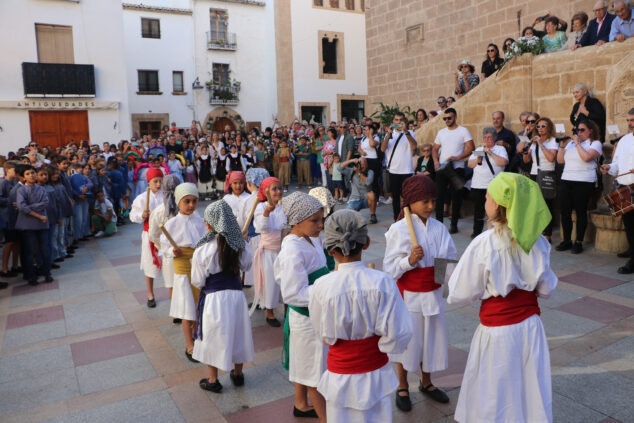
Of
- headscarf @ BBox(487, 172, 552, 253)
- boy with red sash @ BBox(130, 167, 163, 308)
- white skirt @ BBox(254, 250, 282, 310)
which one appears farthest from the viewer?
boy with red sash @ BBox(130, 167, 163, 308)

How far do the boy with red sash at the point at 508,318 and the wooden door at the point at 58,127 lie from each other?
21.3 meters

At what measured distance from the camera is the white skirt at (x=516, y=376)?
2.82m

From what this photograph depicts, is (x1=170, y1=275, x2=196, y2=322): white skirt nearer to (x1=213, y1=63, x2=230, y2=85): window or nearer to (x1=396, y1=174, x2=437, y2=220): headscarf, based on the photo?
(x1=396, y1=174, x2=437, y2=220): headscarf

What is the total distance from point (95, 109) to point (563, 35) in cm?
1801

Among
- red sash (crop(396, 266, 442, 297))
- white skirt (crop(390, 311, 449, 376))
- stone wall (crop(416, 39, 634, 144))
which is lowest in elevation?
white skirt (crop(390, 311, 449, 376))

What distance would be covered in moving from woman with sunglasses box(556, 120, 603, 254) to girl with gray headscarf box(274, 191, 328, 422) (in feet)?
17.1

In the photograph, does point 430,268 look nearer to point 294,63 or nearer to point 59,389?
point 59,389

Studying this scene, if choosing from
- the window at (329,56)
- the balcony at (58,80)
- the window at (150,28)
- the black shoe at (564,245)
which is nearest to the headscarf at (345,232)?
the black shoe at (564,245)

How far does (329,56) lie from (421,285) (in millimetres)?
29430

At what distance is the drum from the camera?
6363mm

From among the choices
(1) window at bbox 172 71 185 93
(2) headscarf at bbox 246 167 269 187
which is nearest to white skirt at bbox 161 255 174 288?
(2) headscarf at bbox 246 167 269 187

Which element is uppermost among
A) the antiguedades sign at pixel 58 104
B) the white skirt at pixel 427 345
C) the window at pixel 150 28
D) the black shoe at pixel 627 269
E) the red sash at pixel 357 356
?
the window at pixel 150 28

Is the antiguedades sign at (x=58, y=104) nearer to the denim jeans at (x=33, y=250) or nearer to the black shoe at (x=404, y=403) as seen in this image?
the denim jeans at (x=33, y=250)

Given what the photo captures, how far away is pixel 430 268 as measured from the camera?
3.62 m
